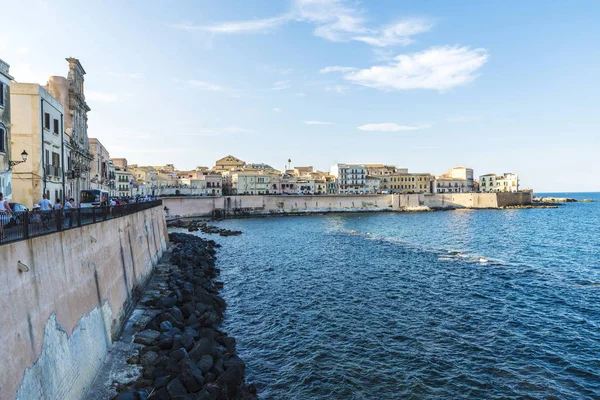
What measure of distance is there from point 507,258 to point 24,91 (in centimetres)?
4090

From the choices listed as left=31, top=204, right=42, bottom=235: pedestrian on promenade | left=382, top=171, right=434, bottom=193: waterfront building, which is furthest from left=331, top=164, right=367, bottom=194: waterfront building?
left=31, top=204, right=42, bottom=235: pedestrian on promenade

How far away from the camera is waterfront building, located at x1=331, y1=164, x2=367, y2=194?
413ft

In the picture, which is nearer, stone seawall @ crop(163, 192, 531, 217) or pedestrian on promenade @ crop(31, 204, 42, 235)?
pedestrian on promenade @ crop(31, 204, 42, 235)

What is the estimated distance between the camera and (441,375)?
1371 centimetres

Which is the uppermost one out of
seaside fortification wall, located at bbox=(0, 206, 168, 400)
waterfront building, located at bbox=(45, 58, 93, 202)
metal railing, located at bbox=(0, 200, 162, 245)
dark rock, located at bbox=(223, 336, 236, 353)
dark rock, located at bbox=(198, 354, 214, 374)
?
waterfront building, located at bbox=(45, 58, 93, 202)

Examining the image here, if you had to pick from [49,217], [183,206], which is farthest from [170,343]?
[183,206]

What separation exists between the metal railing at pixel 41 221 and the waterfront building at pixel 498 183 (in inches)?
6096

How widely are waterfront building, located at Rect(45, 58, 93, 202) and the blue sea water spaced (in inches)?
616

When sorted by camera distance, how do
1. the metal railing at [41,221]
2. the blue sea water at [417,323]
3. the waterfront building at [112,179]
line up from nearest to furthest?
the metal railing at [41,221] < the blue sea water at [417,323] < the waterfront building at [112,179]

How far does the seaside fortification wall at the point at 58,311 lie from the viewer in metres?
7.87

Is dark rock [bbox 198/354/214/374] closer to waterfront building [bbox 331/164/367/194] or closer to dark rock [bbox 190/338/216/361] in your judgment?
dark rock [bbox 190/338/216/361]

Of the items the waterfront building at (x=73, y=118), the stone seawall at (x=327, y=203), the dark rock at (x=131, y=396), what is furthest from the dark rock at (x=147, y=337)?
the stone seawall at (x=327, y=203)

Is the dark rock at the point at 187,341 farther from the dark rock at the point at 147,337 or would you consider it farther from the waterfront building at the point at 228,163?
the waterfront building at the point at 228,163

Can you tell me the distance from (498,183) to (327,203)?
84149 mm
